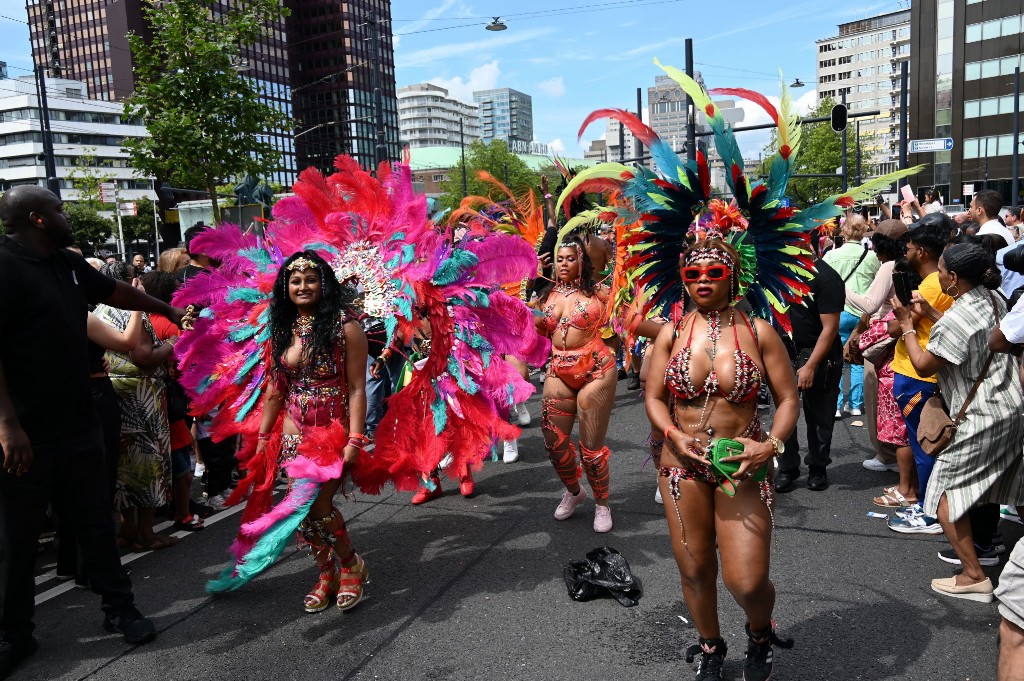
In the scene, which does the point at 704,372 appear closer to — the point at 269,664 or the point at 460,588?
the point at 460,588

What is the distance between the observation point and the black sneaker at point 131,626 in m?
3.62

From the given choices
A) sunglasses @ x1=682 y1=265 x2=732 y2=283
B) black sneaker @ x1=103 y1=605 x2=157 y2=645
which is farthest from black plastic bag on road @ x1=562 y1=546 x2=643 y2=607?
black sneaker @ x1=103 y1=605 x2=157 y2=645

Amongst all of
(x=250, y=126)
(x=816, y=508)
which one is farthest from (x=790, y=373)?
(x=250, y=126)

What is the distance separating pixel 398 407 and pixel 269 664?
1.46 meters

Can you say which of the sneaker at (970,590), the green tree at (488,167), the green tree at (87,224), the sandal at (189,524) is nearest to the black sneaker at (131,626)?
the sandal at (189,524)

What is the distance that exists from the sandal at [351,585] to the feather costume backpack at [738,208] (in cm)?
214

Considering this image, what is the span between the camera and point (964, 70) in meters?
50.9

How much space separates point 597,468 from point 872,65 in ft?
406

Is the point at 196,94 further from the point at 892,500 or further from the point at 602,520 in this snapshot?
the point at 892,500

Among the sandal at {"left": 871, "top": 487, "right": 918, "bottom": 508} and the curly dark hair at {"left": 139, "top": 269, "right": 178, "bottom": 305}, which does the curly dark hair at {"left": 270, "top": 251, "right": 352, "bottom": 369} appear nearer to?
the curly dark hair at {"left": 139, "top": 269, "right": 178, "bottom": 305}

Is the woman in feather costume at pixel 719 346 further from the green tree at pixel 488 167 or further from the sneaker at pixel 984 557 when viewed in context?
the green tree at pixel 488 167

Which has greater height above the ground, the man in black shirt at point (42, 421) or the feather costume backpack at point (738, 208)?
the feather costume backpack at point (738, 208)

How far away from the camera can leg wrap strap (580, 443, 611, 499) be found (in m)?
4.79

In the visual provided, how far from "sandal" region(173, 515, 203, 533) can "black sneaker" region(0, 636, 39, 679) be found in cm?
167
